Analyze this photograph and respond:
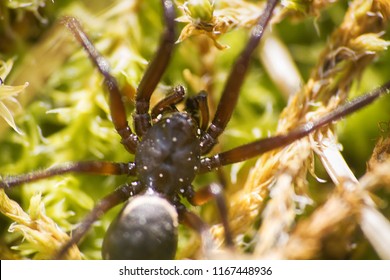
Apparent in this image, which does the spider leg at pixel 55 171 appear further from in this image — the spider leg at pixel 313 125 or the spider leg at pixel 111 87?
the spider leg at pixel 313 125

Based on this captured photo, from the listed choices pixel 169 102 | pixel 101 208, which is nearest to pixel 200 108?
pixel 169 102

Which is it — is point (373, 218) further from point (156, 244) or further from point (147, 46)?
point (147, 46)

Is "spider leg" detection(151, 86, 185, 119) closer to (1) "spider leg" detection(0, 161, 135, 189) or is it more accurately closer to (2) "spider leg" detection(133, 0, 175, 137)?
(2) "spider leg" detection(133, 0, 175, 137)

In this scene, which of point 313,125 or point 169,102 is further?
point 169,102

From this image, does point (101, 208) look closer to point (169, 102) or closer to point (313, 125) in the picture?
point (169, 102)

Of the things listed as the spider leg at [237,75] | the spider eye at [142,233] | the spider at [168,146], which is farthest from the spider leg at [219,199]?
the spider leg at [237,75]
